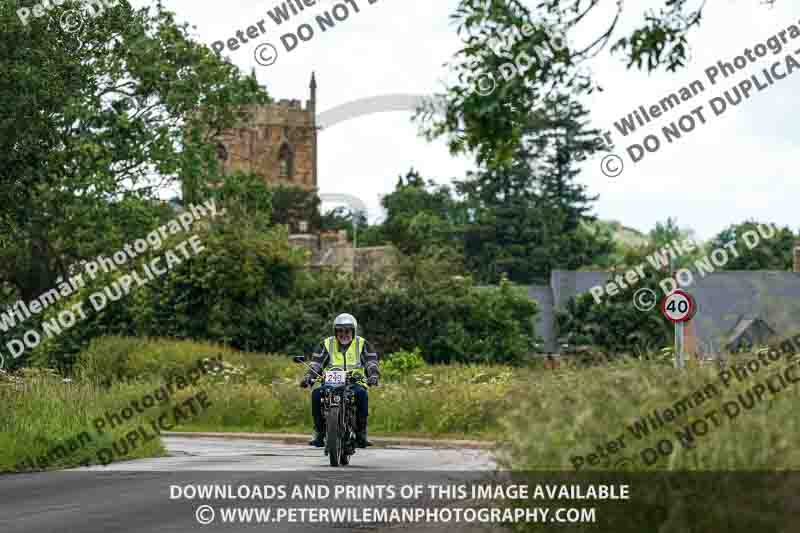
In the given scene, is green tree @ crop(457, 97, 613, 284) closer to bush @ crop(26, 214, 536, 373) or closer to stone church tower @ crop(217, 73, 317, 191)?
bush @ crop(26, 214, 536, 373)

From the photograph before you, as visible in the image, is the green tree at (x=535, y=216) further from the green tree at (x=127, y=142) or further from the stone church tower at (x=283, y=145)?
the stone church tower at (x=283, y=145)

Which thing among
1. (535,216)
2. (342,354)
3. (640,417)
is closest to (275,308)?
(342,354)

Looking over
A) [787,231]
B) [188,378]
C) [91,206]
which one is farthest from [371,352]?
[787,231]

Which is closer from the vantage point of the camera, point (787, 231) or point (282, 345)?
point (282, 345)

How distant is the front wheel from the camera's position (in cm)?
1789

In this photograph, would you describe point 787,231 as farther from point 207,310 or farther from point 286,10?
point 286,10

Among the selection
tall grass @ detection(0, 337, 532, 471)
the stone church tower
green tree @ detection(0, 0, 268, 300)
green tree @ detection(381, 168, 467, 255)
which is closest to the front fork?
tall grass @ detection(0, 337, 532, 471)

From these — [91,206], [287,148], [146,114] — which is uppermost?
[287,148]

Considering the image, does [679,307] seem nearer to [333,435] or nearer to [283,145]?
[333,435]

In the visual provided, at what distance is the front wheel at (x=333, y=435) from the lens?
17.9 meters

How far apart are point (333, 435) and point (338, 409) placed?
0.41 meters

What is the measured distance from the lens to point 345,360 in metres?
18.4

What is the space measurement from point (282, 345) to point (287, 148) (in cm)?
11687

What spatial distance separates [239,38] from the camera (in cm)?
3797
